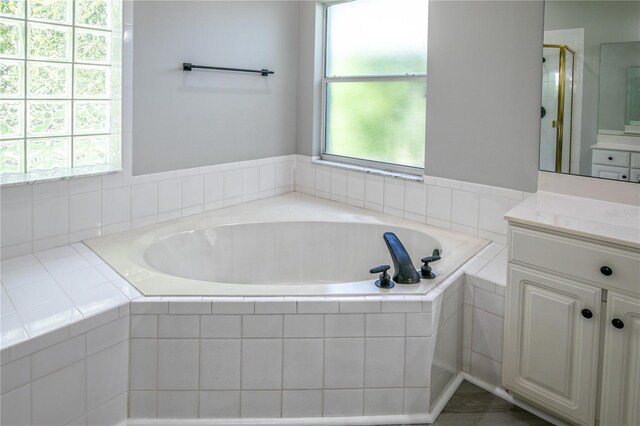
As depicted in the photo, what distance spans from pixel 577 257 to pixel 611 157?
2.31 feet

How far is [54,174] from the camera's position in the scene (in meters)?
2.46

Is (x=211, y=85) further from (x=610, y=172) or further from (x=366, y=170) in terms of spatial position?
(x=610, y=172)

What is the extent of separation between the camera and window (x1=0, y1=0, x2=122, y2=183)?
2.29 metres

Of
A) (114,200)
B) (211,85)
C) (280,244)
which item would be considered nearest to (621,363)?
(280,244)

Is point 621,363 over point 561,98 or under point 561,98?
under

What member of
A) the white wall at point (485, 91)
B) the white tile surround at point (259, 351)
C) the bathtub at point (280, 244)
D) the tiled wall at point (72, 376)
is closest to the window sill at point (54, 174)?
the bathtub at point (280, 244)

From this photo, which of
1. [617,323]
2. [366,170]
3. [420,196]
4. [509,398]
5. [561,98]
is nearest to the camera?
[617,323]

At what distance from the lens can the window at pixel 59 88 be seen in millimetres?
2290

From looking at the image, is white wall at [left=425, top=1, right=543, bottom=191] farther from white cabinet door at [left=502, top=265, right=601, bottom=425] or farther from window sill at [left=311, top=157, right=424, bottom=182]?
white cabinet door at [left=502, top=265, right=601, bottom=425]

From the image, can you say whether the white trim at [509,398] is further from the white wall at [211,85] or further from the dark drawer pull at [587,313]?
the white wall at [211,85]

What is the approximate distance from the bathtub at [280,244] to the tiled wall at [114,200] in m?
0.09

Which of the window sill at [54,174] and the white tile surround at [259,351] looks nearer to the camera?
the white tile surround at [259,351]

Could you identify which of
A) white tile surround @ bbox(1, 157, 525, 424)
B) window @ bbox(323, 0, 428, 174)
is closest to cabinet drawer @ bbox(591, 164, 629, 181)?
white tile surround @ bbox(1, 157, 525, 424)

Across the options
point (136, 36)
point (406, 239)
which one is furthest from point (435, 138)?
point (136, 36)
